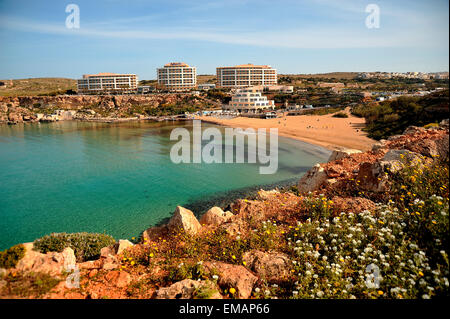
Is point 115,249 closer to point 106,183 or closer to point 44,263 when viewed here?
point 44,263

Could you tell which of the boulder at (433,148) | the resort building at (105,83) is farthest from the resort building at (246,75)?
the boulder at (433,148)

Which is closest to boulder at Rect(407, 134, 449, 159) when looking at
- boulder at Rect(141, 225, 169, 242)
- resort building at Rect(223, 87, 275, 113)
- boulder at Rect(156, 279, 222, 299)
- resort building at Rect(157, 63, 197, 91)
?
boulder at Rect(156, 279, 222, 299)

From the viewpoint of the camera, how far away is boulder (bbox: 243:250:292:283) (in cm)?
516

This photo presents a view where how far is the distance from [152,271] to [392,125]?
131 feet

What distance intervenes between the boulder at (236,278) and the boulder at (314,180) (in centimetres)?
767

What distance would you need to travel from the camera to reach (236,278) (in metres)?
5.00

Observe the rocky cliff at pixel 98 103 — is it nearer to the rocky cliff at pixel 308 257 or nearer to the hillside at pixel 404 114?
the hillside at pixel 404 114

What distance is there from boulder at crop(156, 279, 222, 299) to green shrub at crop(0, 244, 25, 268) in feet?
8.26

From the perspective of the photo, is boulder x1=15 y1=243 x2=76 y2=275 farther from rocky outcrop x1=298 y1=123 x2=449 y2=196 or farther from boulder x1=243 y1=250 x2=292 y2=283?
rocky outcrop x1=298 y1=123 x2=449 y2=196

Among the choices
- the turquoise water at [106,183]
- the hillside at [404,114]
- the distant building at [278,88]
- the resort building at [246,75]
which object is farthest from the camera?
the resort building at [246,75]

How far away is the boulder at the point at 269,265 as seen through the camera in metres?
5.16
